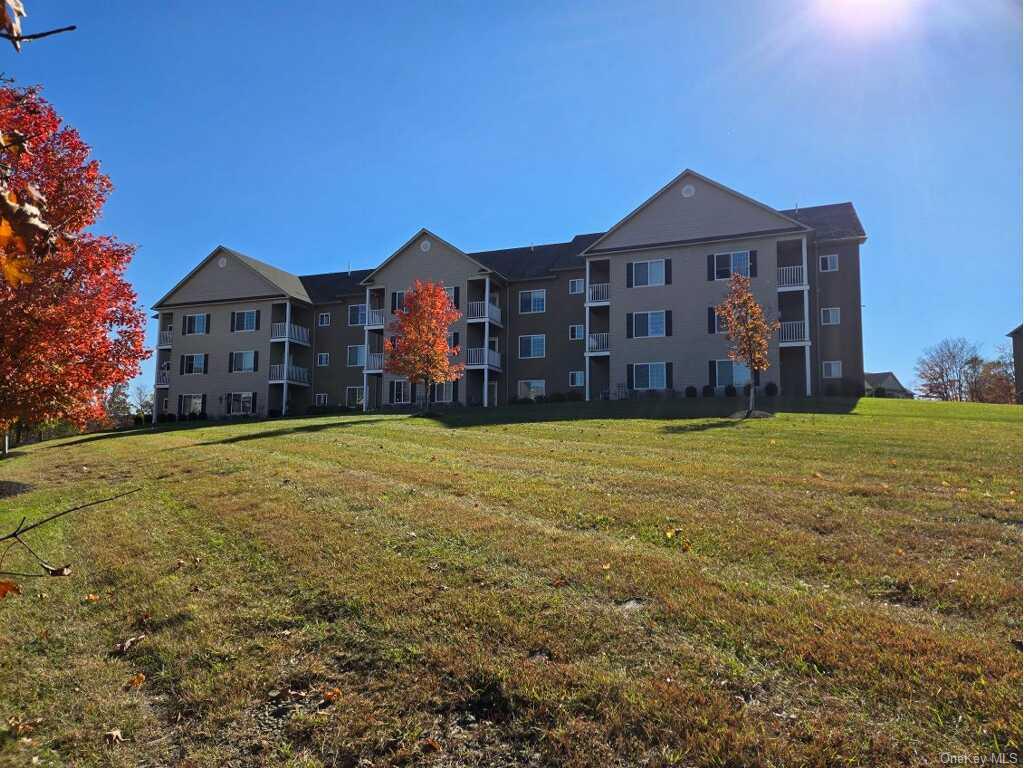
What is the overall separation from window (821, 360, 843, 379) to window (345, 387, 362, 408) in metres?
26.3

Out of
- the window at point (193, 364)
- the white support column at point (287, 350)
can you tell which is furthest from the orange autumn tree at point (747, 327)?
the window at point (193, 364)

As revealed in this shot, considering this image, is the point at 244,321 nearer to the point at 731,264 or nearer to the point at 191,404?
the point at 191,404

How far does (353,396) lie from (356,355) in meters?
2.64

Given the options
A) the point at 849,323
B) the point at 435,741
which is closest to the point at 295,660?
the point at 435,741

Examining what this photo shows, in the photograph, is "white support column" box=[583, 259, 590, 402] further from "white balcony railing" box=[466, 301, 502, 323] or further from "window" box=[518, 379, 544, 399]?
"white balcony railing" box=[466, 301, 502, 323]

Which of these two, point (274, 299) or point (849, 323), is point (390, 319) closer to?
point (274, 299)

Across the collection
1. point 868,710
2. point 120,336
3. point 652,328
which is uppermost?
point 652,328

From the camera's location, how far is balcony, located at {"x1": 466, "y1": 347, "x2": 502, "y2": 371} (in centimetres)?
3522

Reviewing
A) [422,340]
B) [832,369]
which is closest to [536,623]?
[422,340]

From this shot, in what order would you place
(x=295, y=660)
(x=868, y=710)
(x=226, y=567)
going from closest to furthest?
1. (x=868, y=710)
2. (x=295, y=660)
3. (x=226, y=567)

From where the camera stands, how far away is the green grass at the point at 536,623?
12.6ft

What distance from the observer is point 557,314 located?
120 feet

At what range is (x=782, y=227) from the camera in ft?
97.8

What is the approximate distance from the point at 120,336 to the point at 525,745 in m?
12.8
